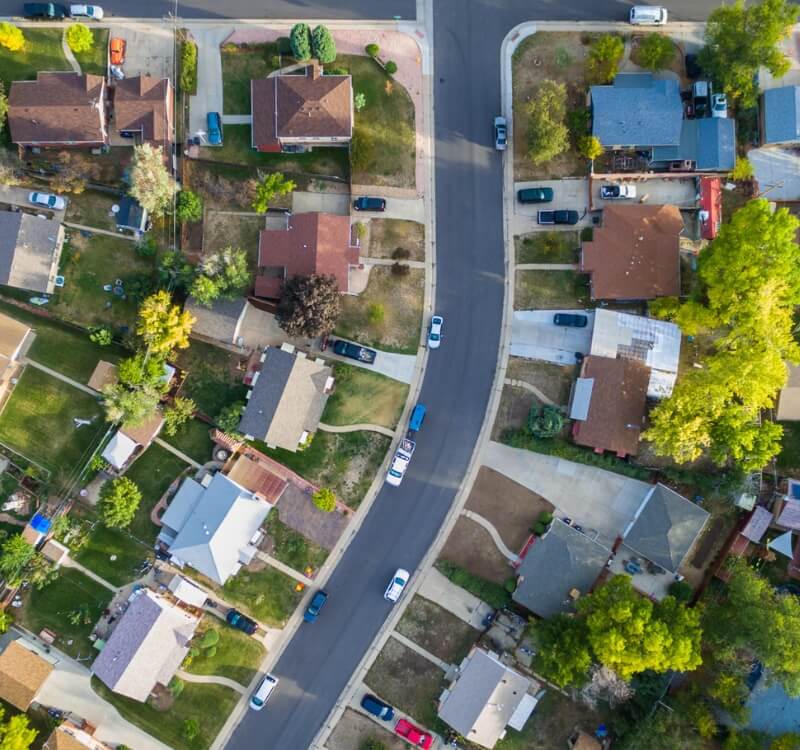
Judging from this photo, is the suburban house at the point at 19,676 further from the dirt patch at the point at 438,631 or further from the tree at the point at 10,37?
the tree at the point at 10,37

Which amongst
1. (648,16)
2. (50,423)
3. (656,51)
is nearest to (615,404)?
(656,51)

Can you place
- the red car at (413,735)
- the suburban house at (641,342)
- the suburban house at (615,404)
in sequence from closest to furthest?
1. the red car at (413,735)
2. the suburban house at (615,404)
3. the suburban house at (641,342)

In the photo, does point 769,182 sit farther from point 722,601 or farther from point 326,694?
point 326,694

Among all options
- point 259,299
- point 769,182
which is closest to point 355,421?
point 259,299

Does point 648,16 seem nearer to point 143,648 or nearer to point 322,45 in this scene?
point 322,45

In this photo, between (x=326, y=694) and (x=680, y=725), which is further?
(x=326, y=694)

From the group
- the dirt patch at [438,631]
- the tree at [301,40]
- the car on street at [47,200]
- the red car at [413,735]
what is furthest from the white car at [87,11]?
the red car at [413,735]

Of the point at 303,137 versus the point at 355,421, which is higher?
the point at 303,137
